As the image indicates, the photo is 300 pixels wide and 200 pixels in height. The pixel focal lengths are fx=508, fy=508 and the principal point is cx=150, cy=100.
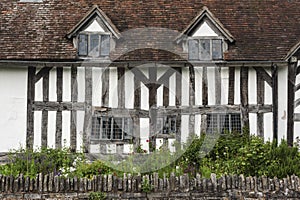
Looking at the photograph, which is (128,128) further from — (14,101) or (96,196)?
(96,196)

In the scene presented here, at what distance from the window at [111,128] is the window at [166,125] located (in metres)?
0.76

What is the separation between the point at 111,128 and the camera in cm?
1376

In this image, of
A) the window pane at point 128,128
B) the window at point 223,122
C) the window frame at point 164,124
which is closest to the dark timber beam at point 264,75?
the window at point 223,122

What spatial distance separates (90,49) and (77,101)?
147cm

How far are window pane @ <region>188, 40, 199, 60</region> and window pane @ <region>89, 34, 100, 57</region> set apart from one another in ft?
8.27

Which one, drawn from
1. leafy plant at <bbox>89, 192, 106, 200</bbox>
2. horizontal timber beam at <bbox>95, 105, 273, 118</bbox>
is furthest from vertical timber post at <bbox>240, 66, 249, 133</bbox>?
leafy plant at <bbox>89, 192, 106, 200</bbox>

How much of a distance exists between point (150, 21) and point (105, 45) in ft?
5.15

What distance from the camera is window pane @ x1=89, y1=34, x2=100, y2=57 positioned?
13812mm

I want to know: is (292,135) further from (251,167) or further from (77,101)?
(77,101)

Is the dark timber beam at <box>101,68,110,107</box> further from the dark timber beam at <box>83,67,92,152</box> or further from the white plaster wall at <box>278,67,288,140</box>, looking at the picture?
the white plaster wall at <box>278,67,288,140</box>

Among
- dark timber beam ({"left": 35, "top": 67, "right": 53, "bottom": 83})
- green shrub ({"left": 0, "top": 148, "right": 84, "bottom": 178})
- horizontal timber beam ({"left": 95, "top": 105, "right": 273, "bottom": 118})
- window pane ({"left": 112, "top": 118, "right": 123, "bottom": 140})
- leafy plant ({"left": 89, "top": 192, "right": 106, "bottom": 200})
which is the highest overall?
dark timber beam ({"left": 35, "top": 67, "right": 53, "bottom": 83})

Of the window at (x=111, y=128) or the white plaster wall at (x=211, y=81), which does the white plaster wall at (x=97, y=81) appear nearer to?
the window at (x=111, y=128)

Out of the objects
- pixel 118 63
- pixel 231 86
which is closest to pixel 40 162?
pixel 118 63

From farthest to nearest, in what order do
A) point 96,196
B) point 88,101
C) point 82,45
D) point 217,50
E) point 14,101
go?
1. point 217,50
2. point 82,45
3. point 88,101
4. point 14,101
5. point 96,196
